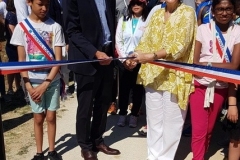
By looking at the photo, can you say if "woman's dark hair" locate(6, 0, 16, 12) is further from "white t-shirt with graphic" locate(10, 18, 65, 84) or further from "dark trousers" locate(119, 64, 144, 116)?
"white t-shirt with graphic" locate(10, 18, 65, 84)

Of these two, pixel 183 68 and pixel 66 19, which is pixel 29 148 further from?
pixel 183 68

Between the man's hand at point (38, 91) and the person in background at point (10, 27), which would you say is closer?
the man's hand at point (38, 91)

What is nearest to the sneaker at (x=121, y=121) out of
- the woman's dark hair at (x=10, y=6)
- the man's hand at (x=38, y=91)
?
the man's hand at (x=38, y=91)

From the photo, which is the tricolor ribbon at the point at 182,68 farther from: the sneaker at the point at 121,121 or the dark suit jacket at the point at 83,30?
the sneaker at the point at 121,121

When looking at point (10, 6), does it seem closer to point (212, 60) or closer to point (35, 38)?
point (35, 38)

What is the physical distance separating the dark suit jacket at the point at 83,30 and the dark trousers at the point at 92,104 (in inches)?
6.1

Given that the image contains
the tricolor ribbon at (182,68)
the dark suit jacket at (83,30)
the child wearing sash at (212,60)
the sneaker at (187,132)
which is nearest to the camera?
the tricolor ribbon at (182,68)

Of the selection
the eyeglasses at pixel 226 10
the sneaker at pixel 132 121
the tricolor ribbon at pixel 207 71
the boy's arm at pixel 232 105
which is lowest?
the sneaker at pixel 132 121

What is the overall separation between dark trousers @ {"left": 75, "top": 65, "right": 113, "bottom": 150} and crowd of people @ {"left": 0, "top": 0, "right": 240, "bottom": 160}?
11mm

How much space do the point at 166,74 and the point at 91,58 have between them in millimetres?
754

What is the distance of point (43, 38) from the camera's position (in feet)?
12.4

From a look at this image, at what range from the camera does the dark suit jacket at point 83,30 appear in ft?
11.9

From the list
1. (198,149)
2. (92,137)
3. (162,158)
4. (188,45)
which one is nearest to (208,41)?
(188,45)

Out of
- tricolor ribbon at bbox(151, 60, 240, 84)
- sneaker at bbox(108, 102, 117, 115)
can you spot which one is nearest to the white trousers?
tricolor ribbon at bbox(151, 60, 240, 84)
